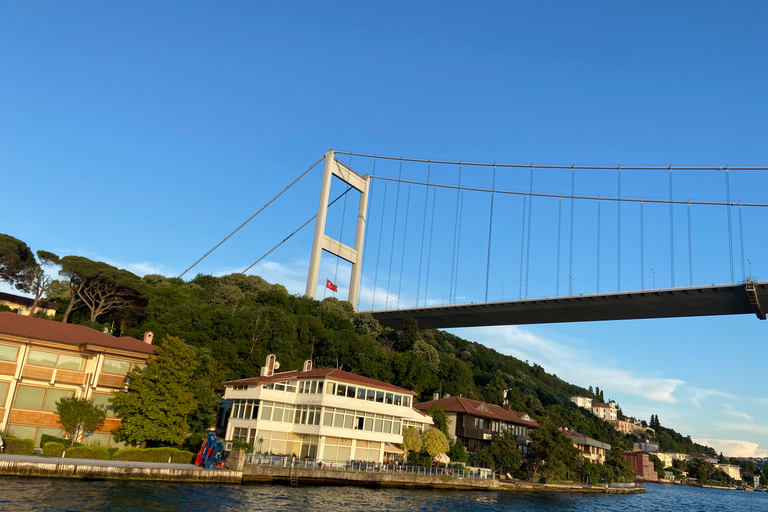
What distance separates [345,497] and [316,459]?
9570 millimetres

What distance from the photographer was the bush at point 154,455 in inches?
1360

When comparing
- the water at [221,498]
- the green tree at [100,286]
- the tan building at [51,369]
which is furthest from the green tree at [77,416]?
the green tree at [100,286]

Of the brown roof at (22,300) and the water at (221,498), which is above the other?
the brown roof at (22,300)

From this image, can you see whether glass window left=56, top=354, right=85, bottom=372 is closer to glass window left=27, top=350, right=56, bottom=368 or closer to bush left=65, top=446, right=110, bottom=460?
glass window left=27, top=350, right=56, bottom=368

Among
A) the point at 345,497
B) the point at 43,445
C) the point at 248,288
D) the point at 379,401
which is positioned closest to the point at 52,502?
the point at 43,445

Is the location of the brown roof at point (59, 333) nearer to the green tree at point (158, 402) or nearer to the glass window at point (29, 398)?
the green tree at point (158, 402)

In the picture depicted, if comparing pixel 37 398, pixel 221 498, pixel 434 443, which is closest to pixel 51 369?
pixel 37 398

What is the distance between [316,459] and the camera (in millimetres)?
42781

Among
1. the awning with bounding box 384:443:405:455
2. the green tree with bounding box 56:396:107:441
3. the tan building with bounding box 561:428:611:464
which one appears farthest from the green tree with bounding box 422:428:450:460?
the tan building with bounding box 561:428:611:464

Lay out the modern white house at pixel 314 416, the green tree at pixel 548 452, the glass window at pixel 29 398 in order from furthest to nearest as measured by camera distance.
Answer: the green tree at pixel 548 452 → the modern white house at pixel 314 416 → the glass window at pixel 29 398

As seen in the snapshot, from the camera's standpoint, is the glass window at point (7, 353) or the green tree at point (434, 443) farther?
the green tree at point (434, 443)

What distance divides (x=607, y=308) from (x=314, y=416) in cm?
3880

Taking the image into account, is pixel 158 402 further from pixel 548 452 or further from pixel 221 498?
pixel 548 452

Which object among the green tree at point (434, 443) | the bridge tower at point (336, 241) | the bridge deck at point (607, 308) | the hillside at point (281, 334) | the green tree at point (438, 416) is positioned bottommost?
the green tree at point (434, 443)
